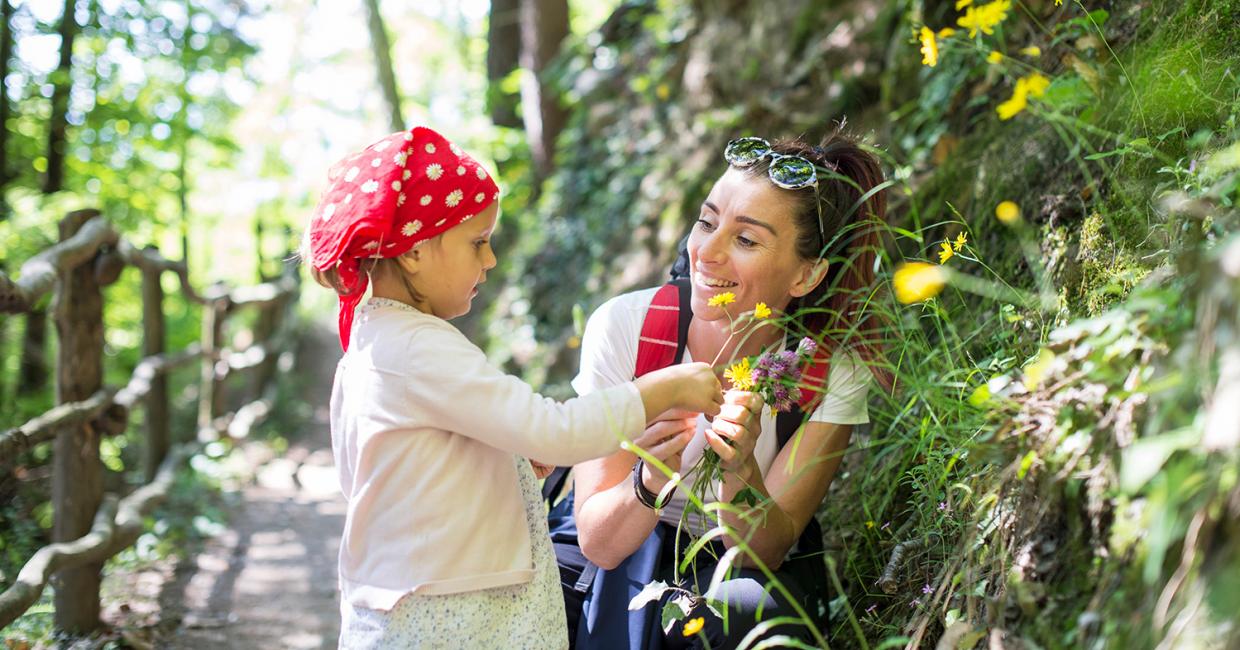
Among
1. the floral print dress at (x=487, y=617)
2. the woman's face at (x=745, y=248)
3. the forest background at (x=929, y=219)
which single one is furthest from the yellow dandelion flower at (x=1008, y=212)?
the floral print dress at (x=487, y=617)

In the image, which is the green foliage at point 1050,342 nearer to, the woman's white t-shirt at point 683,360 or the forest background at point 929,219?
the forest background at point 929,219

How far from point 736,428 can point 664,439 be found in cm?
26

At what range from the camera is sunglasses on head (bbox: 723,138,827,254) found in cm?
247

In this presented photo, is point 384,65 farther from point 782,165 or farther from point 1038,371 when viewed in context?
point 1038,371

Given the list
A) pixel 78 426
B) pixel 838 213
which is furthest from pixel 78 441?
pixel 838 213

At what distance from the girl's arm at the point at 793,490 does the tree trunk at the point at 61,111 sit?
22.2 ft

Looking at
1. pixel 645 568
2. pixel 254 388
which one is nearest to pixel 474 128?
pixel 254 388

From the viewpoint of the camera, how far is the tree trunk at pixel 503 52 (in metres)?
11.0

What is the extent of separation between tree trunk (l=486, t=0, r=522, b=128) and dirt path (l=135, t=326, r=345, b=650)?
5274 millimetres

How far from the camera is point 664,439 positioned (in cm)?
221

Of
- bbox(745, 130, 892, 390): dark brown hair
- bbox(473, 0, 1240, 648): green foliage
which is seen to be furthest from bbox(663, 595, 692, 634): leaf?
bbox(745, 130, 892, 390): dark brown hair

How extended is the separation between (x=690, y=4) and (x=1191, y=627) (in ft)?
23.5

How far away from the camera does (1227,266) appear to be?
111 centimetres

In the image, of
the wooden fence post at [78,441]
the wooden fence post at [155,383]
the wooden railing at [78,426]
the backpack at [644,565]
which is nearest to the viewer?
the backpack at [644,565]
